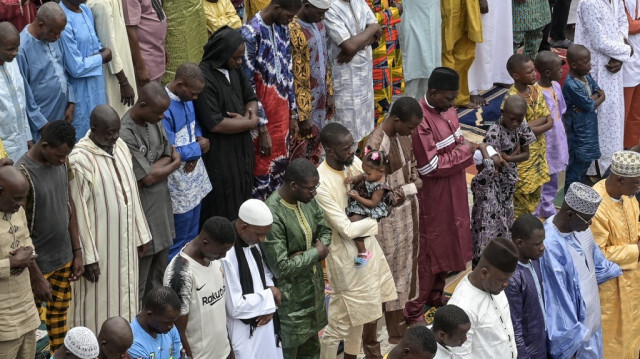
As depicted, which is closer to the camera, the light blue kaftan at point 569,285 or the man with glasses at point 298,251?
the man with glasses at point 298,251

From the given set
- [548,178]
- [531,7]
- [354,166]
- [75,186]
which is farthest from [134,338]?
[531,7]

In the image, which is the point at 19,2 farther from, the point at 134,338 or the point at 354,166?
the point at 134,338

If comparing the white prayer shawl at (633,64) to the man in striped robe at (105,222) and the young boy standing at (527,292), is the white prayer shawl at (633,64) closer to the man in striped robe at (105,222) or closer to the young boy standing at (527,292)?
the young boy standing at (527,292)

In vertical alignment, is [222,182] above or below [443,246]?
above

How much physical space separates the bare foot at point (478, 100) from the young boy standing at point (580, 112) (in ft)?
6.30

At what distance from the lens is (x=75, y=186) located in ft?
22.2

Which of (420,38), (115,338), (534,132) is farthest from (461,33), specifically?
(115,338)

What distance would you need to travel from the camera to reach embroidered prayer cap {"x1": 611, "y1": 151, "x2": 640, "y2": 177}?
7730mm

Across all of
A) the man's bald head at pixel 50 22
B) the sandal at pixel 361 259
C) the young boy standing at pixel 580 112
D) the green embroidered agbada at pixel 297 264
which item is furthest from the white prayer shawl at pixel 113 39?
the young boy standing at pixel 580 112

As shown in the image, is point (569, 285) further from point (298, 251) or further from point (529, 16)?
point (529, 16)

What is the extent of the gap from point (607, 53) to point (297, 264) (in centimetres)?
568

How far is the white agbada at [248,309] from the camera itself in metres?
6.37

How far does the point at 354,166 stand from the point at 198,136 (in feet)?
4.06

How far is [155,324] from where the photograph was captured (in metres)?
5.68
